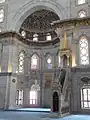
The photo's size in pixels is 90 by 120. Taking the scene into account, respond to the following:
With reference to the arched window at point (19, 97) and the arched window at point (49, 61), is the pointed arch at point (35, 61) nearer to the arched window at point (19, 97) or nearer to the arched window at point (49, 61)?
the arched window at point (49, 61)

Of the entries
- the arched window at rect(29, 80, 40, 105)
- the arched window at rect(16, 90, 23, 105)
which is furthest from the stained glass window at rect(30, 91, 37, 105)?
the arched window at rect(16, 90, 23, 105)

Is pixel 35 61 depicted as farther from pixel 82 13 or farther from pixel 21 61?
pixel 82 13

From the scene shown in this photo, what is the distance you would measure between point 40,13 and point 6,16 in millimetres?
5088

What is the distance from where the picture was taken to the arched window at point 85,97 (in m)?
18.5

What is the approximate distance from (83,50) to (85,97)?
489 centimetres

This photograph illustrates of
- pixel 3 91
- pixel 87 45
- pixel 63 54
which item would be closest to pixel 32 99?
pixel 3 91

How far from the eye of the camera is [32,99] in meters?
27.3

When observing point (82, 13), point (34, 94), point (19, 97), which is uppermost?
point (82, 13)

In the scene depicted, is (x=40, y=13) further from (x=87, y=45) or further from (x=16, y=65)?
(x=87, y=45)

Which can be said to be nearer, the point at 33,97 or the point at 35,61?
the point at 33,97

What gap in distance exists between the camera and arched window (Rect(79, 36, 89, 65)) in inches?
771

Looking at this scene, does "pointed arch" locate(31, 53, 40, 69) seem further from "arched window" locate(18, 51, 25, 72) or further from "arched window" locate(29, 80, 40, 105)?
"arched window" locate(29, 80, 40, 105)

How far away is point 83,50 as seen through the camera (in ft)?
65.4

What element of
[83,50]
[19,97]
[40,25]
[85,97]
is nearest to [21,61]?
[19,97]
